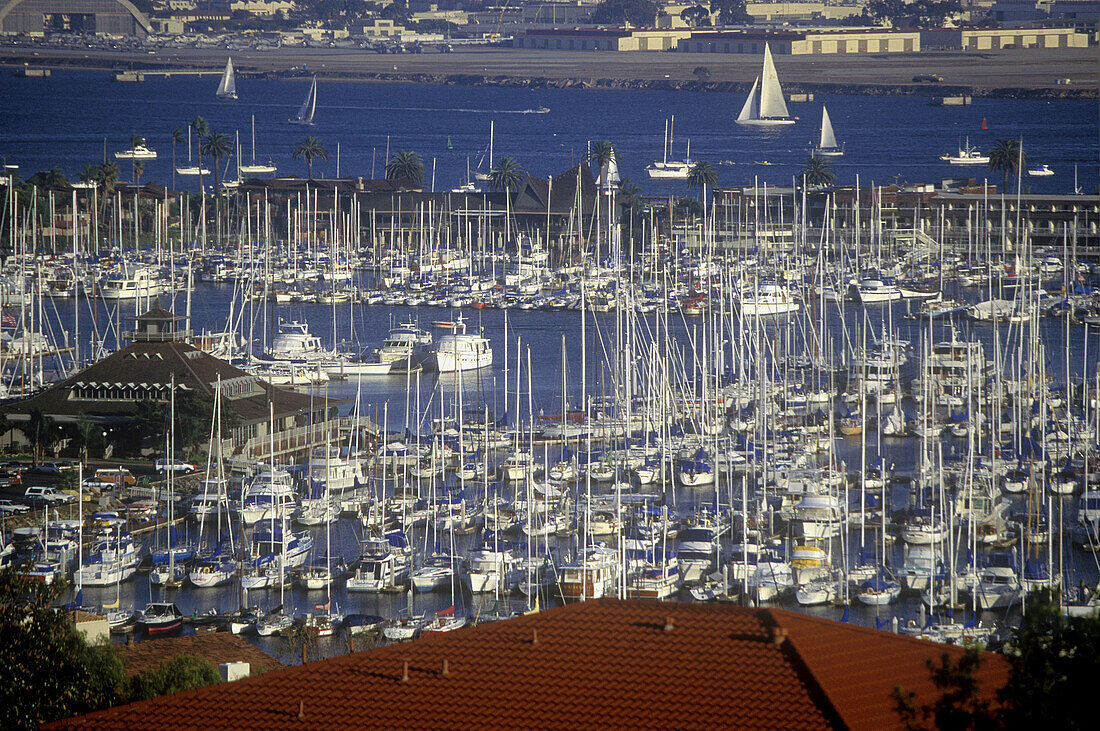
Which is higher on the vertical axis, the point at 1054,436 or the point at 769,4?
the point at 769,4

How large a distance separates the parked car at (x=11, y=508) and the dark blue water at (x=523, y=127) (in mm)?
52471

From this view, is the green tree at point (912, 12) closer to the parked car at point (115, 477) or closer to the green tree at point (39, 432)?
the green tree at point (39, 432)

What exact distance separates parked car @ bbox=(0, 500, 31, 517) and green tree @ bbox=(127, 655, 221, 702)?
415 inches

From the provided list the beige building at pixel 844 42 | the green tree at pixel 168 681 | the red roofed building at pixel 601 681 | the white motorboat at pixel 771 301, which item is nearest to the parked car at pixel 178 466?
the green tree at pixel 168 681

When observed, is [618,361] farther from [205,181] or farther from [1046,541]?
[205,181]

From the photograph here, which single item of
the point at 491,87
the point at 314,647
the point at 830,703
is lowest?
the point at 314,647

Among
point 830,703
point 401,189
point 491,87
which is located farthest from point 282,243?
point 491,87

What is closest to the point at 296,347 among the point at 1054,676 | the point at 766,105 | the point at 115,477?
the point at 115,477

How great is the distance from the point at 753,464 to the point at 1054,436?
491 centimetres

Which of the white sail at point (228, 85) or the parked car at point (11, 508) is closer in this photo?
the parked car at point (11, 508)

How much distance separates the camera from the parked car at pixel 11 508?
65.1 feet

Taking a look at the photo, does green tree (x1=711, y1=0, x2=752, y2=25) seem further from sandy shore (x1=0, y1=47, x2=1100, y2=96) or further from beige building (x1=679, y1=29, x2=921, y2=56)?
beige building (x1=679, y1=29, x2=921, y2=56)

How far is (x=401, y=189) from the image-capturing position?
2211 inches

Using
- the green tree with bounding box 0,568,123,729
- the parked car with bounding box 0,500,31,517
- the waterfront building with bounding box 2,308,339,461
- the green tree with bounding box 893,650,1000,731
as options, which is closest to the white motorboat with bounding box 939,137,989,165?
the waterfront building with bounding box 2,308,339,461
